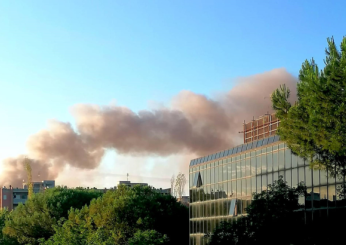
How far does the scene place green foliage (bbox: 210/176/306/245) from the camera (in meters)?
43.5

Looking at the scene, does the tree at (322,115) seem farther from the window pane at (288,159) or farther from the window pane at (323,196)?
the window pane at (288,159)

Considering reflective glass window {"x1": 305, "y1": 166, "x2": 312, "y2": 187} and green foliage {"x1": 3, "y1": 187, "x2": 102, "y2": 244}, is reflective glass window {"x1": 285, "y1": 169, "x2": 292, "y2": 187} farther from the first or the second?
green foliage {"x1": 3, "y1": 187, "x2": 102, "y2": 244}

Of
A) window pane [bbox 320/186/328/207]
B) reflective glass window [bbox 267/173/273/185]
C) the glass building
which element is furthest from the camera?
reflective glass window [bbox 267/173/273/185]

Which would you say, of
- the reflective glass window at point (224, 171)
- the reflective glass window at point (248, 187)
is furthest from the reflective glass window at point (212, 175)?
the reflective glass window at point (248, 187)

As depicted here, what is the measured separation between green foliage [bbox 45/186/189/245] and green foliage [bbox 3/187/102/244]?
10275 millimetres

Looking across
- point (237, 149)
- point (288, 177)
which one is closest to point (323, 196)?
point (288, 177)

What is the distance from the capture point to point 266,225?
4412cm

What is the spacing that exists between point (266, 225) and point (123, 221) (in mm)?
44904

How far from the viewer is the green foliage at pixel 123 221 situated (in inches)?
3219

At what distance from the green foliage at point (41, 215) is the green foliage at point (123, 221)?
10275mm

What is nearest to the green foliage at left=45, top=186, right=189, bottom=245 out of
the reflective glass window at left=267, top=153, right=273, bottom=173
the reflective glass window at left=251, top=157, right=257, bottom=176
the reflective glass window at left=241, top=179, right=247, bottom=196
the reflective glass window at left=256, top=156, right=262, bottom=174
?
the reflective glass window at left=241, top=179, right=247, bottom=196

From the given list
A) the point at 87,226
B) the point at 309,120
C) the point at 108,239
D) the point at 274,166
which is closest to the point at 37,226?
the point at 87,226

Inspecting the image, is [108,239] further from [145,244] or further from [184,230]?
[184,230]

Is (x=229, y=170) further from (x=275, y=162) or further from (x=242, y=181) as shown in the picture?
(x=275, y=162)
